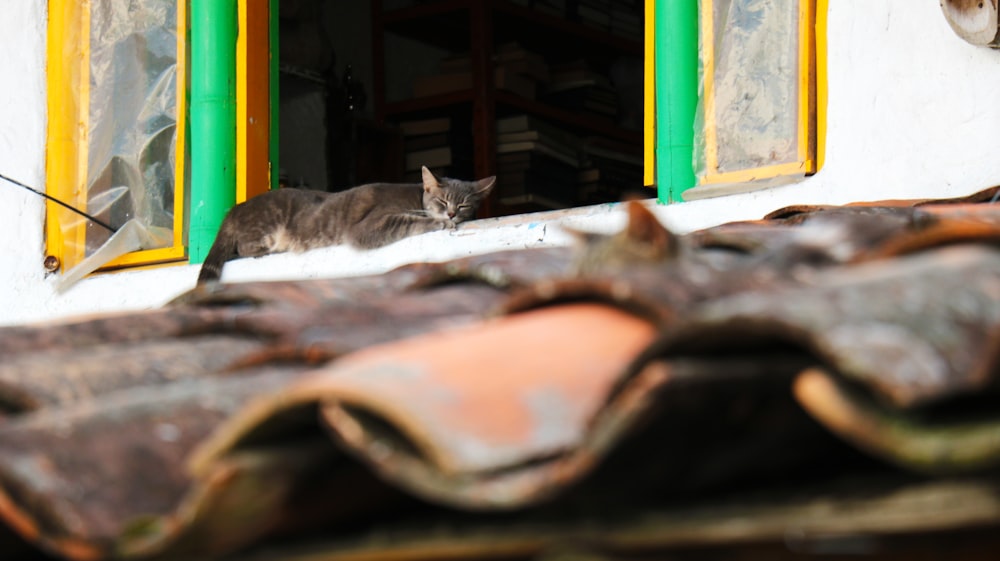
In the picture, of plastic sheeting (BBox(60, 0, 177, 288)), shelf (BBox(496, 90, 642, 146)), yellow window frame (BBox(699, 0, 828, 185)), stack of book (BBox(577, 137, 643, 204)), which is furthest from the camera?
stack of book (BBox(577, 137, 643, 204))

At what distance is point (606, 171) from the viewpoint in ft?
→ 27.9

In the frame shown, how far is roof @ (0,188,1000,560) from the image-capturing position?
1.15 meters

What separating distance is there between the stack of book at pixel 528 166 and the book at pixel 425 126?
0.33 meters

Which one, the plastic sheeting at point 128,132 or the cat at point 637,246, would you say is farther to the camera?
the plastic sheeting at point 128,132

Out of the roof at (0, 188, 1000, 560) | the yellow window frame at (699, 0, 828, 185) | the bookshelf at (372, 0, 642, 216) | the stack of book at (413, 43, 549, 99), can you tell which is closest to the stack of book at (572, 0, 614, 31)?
the bookshelf at (372, 0, 642, 216)

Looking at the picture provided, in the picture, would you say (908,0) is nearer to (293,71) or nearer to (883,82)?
(883,82)

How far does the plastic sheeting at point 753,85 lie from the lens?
12.9 ft

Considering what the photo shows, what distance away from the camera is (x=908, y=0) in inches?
147

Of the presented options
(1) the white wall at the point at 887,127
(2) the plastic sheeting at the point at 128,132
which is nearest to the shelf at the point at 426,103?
(2) the plastic sheeting at the point at 128,132

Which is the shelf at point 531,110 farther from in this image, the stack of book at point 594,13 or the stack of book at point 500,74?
the stack of book at point 594,13

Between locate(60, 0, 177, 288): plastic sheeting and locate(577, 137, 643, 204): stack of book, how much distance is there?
3.62m

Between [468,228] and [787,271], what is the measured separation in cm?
297

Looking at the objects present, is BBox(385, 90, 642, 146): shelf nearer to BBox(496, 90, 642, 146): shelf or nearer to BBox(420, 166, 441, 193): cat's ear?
BBox(496, 90, 642, 146): shelf

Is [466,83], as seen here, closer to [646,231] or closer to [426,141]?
[426,141]
